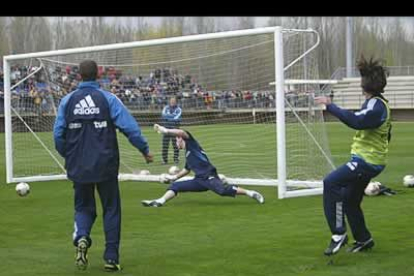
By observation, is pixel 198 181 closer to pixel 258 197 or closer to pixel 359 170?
pixel 258 197

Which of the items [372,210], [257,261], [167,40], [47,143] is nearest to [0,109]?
[47,143]

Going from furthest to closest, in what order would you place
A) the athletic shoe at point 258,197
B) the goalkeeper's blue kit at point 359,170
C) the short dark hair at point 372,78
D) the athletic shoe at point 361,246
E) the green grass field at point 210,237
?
1. the athletic shoe at point 258,197
2. the athletic shoe at point 361,246
3. the short dark hair at point 372,78
4. the goalkeeper's blue kit at point 359,170
5. the green grass field at point 210,237

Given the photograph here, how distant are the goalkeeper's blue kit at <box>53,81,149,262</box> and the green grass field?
54 cm

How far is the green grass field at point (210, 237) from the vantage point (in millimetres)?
6488

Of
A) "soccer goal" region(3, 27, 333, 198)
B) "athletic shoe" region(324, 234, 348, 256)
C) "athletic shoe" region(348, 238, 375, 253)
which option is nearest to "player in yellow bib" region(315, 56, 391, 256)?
"athletic shoe" region(324, 234, 348, 256)

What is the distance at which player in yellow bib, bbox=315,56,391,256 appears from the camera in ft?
22.2

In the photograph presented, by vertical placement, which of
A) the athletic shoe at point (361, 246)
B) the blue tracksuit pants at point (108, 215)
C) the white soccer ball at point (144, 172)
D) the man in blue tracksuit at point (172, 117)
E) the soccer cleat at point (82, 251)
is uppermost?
the man in blue tracksuit at point (172, 117)

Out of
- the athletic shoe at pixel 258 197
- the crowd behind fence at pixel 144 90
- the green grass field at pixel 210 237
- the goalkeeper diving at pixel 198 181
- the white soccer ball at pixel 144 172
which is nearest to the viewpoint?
the green grass field at pixel 210 237

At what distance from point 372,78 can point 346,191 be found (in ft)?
3.63

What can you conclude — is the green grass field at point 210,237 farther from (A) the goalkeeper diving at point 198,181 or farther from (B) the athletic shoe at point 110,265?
(A) the goalkeeper diving at point 198,181

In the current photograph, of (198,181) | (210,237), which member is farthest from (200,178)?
(210,237)

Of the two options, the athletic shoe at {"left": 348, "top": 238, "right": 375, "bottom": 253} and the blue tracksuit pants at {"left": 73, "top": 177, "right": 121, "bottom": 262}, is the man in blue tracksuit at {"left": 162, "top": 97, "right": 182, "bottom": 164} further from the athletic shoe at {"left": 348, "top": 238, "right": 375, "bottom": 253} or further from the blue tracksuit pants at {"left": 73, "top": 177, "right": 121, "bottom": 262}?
the blue tracksuit pants at {"left": 73, "top": 177, "right": 121, "bottom": 262}

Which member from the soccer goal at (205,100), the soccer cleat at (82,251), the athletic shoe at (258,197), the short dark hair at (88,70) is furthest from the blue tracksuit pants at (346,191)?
the soccer goal at (205,100)

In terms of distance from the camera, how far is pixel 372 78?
22.6 ft
